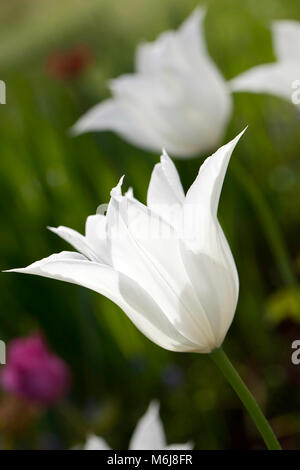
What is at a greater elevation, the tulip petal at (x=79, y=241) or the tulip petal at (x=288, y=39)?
the tulip petal at (x=288, y=39)

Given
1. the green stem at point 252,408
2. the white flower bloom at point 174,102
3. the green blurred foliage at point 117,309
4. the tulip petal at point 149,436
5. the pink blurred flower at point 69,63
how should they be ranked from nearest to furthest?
the green stem at point 252,408, the tulip petal at point 149,436, the white flower bloom at point 174,102, the green blurred foliage at point 117,309, the pink blurred flower at point 69,63

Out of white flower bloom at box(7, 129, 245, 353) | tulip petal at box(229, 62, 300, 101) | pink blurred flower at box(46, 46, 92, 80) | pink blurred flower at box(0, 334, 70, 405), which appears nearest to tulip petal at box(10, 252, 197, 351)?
white flower bloom at box(7, 129, 245, 353)

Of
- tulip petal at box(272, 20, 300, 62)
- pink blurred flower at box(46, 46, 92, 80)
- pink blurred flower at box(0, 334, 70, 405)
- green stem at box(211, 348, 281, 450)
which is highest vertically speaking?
pink blurred flower at box(46, 46, 92, 80)

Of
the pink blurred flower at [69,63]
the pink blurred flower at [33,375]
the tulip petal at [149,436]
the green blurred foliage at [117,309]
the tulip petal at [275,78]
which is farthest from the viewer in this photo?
the pink blurred flower at [69,63]

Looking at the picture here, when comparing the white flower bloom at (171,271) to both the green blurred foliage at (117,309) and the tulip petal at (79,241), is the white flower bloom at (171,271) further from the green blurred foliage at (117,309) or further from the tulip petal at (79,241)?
the green blurred foliage at (117,309)

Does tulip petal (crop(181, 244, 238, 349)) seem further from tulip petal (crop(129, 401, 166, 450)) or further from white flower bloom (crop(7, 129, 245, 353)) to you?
tulip petal (crop(129, 401, 166, 450))

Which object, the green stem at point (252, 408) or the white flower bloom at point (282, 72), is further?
the white flower bloom at point (282, 72)

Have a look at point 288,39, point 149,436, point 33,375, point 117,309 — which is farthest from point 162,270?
point 117,309

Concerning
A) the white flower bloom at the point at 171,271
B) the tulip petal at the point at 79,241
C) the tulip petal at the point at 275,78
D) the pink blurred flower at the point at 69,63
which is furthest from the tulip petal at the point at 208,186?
the pink blurred flower at the point at 69,63
